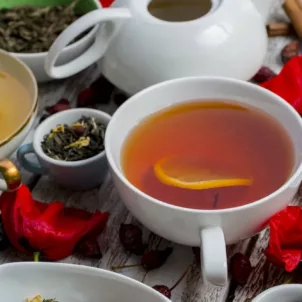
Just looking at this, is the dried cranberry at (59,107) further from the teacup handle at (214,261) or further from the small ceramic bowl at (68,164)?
the teacup handle at (214,261)

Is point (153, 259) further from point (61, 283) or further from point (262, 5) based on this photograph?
point (262, 5)

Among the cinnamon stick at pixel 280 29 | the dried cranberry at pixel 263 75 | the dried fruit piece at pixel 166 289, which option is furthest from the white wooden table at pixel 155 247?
the cinnamon stick at pixel 280 29

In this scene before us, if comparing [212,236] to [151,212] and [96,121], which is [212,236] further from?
[96,121]

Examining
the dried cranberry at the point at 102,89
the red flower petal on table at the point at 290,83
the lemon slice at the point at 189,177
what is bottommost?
the red flower petal on table at the point at 290,83

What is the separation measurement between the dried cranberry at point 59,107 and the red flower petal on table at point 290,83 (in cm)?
24

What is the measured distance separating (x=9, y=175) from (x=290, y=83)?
358mm

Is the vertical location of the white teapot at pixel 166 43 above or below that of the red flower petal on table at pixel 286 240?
above

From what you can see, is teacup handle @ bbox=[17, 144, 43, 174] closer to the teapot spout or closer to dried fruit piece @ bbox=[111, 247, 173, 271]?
dried fruit piece @ bbox=[111, 247, 173, 271]

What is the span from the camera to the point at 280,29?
3.25 feet

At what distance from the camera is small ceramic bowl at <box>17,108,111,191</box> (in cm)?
76

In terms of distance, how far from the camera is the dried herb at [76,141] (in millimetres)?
773

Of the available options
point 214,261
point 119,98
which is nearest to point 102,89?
point 119,98

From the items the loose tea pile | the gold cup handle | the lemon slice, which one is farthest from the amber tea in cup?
the loose tea pile

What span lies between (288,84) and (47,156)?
301 mm
